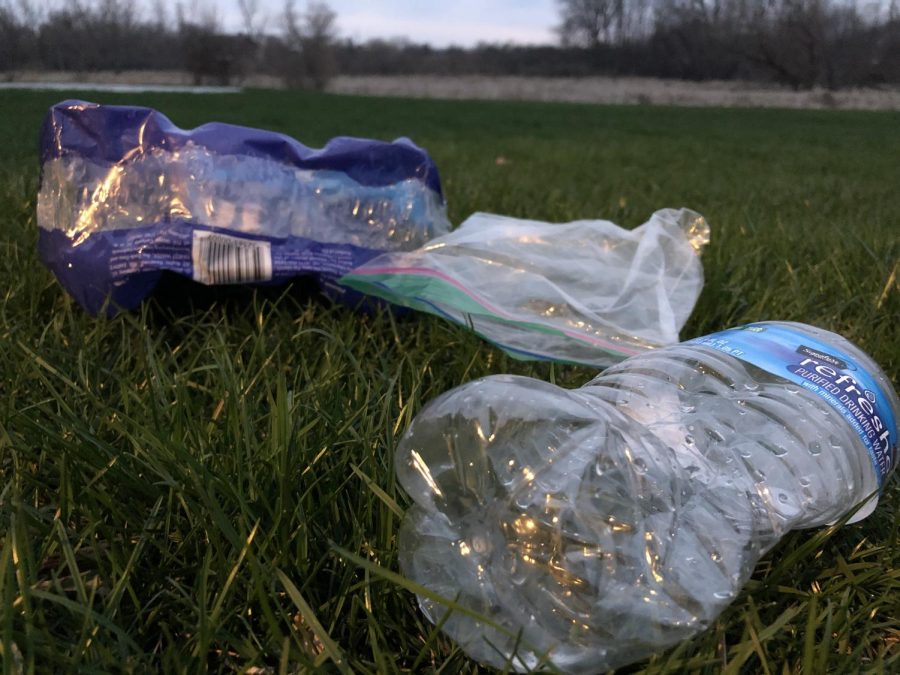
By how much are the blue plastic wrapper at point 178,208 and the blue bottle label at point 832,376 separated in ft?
3.12

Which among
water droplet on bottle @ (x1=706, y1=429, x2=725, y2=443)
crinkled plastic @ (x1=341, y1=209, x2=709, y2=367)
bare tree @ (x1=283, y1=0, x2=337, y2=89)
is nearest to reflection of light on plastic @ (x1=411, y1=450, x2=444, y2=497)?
water droplet on bottle @ (x1=706, y1=429, x2=725, y2=443)

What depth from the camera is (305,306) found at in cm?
178

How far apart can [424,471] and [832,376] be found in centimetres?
63

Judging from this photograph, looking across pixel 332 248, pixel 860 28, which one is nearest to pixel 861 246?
pixel 332 248

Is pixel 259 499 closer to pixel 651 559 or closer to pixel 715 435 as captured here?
pixel 651 559

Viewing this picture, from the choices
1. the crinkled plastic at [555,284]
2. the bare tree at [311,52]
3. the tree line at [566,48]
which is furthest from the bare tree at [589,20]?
the crinkled plastic at [555,284]

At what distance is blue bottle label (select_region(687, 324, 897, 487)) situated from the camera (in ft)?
3.34

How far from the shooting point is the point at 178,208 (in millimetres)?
1655

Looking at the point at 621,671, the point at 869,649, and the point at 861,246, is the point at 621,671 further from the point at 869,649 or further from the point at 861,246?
the point at 861,246

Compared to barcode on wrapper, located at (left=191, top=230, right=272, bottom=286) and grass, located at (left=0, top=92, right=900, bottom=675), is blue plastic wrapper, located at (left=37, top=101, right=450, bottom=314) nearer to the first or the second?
barcode on wrapper, located at (left=191, top=230, right=272, bottom=286)

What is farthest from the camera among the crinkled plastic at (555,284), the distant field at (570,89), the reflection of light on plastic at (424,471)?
the distant field at (570,89)

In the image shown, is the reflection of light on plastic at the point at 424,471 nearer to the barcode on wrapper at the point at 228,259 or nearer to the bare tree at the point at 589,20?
the barcode on wrapper at the point at 228,259

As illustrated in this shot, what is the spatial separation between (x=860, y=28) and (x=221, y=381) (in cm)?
814

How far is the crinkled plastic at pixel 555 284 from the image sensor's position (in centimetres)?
160
